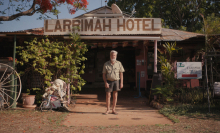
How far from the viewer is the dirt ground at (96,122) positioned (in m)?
4.32

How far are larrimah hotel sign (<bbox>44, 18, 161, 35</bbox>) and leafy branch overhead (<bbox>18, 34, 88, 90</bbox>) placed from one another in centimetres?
62

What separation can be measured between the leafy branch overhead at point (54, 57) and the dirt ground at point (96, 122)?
3.96 feet

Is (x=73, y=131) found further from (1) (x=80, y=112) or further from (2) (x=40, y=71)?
(2) (x=40, y=71)

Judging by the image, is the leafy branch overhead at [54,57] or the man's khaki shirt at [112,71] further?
the leafy branch overhead at [54,57]

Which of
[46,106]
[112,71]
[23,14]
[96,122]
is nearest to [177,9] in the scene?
[23,14]

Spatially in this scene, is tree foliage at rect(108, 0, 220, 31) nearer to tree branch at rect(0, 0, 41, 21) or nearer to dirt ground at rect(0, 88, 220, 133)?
tree branch at rect(0, 0, 41, 21)

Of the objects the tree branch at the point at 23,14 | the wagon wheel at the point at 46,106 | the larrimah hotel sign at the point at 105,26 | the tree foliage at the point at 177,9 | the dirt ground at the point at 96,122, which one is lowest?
the dirt ground at the point at 96,122

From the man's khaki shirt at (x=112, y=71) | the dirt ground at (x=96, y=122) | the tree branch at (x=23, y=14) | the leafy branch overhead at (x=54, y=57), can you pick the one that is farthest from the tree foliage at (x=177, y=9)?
the dirt ground at (x=96, y=122)

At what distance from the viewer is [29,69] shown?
6621 millimetres

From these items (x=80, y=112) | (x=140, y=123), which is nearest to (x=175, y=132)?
(x=140, y=123)

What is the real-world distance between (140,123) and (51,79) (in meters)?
3.54

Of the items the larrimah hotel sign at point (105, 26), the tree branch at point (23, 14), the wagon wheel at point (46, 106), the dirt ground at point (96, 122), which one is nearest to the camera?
the dirt ground at point (96, 122)

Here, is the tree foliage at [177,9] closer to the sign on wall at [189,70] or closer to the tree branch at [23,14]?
the tree branch at [23,14]

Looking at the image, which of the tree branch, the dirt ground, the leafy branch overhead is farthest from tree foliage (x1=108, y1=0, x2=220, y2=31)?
the dirt ground
